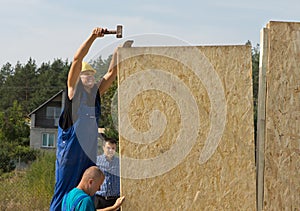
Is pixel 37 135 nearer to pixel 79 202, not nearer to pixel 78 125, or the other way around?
pixel 78 125

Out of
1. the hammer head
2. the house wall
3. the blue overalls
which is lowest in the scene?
the house wall

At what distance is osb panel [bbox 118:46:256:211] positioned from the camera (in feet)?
18.9

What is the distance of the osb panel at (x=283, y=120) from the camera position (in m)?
5.74

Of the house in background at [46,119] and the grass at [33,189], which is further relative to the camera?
the house in background at [46,119]

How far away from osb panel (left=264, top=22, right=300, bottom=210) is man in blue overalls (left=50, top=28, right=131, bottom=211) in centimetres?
144

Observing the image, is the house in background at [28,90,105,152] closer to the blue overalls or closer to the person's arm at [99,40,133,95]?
the person's arm at [99,40,133,95]

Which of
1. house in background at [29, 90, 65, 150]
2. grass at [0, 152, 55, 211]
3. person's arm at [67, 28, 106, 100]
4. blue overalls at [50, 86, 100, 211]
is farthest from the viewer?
house in background at [29, 90, 65, 150]

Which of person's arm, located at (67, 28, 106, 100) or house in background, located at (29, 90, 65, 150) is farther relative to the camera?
house in background, located at (29, 90, 65, 150)

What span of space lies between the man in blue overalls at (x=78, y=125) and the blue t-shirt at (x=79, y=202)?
0.32m

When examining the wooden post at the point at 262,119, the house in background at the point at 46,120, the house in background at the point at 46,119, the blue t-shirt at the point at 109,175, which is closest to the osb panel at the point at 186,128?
the wooden post at the point at 262,119

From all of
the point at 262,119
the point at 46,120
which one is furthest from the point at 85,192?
the point at 46,120

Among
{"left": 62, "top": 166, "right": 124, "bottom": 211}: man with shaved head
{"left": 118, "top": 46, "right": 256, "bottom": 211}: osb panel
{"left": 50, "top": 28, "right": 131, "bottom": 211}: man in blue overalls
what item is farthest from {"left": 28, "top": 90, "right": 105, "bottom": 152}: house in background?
{"left": 62, "top": 166, "right": 124, "bottom": 211}: man with shaved head

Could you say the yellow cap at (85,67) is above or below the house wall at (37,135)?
above

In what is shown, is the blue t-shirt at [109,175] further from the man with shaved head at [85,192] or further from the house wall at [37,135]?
the house wall at [37,135]
